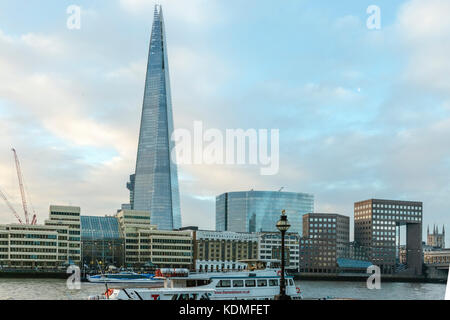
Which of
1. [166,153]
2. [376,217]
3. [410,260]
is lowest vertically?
[410,260]

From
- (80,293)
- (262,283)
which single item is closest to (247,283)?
(262,283)

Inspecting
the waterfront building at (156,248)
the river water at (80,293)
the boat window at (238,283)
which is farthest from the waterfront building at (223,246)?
the boat window at (238,283)

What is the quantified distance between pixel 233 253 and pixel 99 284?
168 ft

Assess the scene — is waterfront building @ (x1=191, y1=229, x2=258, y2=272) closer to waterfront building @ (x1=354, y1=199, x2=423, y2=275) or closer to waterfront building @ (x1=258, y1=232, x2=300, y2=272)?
waterfront building @ (x1=258, y1=232, x2=300, y2=272)

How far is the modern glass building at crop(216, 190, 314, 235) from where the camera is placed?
120 meters

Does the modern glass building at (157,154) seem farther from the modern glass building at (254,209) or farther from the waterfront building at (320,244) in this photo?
the waterfront building at (320,244)

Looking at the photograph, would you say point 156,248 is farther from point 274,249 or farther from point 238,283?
point 238,283

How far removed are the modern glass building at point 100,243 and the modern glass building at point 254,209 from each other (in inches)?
863

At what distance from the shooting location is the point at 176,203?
521ft

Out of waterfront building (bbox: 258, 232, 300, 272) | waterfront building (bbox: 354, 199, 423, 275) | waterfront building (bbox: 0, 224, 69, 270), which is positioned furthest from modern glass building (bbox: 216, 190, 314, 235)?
waterfront building (bbox: 0, 224, 69, 270)

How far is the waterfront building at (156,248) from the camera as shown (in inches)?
4158

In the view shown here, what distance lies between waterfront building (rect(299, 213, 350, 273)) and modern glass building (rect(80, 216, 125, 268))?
3809 centimetres
